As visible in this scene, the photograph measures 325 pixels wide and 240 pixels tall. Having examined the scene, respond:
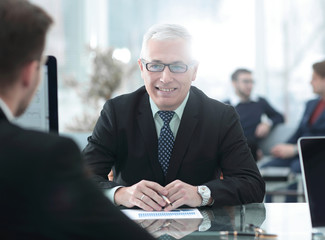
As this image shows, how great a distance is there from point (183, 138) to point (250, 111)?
3746mm

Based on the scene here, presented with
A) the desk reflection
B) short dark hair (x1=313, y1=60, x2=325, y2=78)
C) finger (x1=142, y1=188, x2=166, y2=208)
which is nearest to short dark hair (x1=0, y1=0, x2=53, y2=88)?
the desk reflection

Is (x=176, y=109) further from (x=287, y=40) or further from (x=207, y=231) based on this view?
(x=287, y=40)

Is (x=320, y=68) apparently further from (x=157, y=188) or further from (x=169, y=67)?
(x=157, y=188)

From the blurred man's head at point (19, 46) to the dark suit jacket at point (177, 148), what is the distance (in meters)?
1.07

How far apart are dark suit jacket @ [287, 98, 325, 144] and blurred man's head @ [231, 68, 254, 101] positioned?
878mm

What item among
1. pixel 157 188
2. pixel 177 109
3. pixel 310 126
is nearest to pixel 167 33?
pixel 177 109

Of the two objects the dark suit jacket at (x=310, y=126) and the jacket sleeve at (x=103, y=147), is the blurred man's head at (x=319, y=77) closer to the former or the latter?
the dark suit jacket at (x=310, y=126)

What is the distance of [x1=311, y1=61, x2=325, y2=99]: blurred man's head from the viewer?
4.78m

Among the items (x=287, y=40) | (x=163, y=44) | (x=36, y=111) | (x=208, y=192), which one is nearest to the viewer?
(x=36, y=111)

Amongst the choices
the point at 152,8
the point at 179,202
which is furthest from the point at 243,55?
the point at 179,202

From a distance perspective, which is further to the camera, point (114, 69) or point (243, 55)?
point (243, 55)

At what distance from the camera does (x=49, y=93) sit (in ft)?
5.34

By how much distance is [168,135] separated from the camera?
204 centimetres

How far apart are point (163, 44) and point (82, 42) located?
5.25 m
